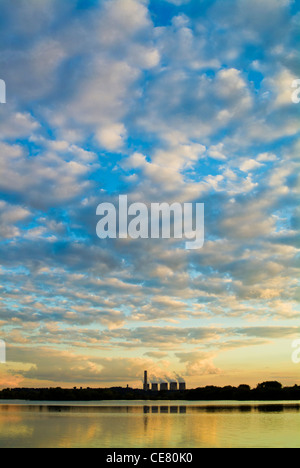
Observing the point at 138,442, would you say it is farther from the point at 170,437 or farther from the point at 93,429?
the point at 93,429

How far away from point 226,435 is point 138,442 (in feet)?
44.0

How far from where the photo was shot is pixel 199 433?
58938 mm

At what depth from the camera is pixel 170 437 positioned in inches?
2147

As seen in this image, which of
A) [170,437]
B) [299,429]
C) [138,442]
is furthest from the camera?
[299,429]
